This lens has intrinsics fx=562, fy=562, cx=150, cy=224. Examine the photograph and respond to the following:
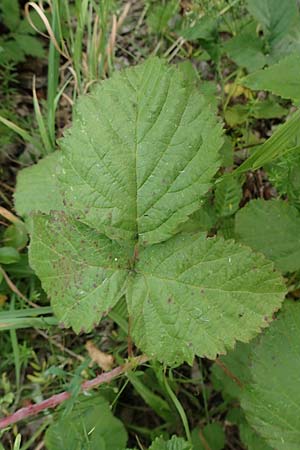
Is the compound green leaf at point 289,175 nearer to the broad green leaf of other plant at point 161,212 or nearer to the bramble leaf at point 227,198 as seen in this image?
the bramble leaf at point 227,198

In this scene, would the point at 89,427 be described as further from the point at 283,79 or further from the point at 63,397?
the point at 283,79

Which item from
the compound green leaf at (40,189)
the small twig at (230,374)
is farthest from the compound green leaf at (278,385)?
the compound green leaf at (40,189)

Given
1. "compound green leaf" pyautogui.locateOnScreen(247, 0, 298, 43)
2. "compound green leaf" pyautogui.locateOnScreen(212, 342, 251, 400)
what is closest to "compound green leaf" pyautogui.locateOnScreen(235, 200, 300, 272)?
"compound green leaf" pyautogui.locateOnScreen(212, 342, 251, 400)

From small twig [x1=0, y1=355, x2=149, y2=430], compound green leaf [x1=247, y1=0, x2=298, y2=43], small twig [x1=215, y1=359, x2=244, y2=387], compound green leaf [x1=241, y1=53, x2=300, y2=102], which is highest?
compound green leaf [x1=247, y1=0, x2=298, y2=43]

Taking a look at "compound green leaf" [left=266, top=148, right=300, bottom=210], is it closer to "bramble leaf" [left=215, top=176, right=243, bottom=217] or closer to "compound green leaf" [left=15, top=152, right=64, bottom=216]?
"bramble leaf" [left=215, top=176, right=243, bottom=217]

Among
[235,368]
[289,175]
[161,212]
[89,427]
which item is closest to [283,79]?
[289,175]
